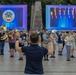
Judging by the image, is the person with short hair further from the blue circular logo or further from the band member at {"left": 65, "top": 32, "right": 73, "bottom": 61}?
the blue circular logo

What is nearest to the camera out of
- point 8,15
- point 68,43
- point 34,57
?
point 34,57

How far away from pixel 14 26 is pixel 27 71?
89.8ft

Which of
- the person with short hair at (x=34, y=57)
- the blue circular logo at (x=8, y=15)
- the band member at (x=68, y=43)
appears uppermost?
the blue circular logo at (x=8, y=15)

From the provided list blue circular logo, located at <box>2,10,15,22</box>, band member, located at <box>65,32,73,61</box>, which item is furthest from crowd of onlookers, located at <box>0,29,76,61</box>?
blue circular logo, located at <box>2,10,15,22</box>

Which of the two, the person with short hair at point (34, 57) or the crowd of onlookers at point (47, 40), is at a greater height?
the person with short hair at point (34, 57)

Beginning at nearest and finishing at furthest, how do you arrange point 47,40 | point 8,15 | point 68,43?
1. point 68,43
2. point 47,40
3. point 8,15

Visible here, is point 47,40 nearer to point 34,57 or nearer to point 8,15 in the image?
point 34,57

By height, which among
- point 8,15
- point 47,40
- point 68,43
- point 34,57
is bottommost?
point 68,43

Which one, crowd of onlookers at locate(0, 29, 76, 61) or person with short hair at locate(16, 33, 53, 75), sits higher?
person with short hair at locate(16, 33, 53, 75)

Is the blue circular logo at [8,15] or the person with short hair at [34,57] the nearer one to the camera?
the person with short hair at [34,57]

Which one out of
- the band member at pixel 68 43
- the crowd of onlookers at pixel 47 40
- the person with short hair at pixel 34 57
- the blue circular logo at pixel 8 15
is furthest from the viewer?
the blue circular logo at pixel 8 15

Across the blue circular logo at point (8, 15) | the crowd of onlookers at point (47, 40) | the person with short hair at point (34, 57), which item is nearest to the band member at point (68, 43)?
the crowd of onlookers at point (47, 40)

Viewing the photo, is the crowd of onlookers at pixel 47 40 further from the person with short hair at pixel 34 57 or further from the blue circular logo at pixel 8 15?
the blue circular logo at pixel 8 15

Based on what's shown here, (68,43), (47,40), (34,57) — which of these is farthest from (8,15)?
(34,57)
